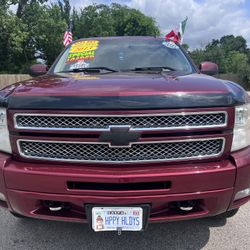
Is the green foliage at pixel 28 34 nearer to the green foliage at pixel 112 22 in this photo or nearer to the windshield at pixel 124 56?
the green foliage at pixel 112 22

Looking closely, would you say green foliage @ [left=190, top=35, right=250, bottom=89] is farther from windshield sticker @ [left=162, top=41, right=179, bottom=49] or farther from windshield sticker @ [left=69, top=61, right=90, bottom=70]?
windshield sticker @ [left=69, top=61, right=90, bottom=70]

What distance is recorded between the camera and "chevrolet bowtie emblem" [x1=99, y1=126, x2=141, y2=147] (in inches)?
106

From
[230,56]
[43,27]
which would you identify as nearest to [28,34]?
[43,27]

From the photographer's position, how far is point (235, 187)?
2.90 meters

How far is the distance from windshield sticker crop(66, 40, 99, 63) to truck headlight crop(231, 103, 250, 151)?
6.68ft

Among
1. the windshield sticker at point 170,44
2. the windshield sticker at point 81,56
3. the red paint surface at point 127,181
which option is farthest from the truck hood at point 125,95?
the windshield sticker at point 170,44

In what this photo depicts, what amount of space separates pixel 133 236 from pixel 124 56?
197 cm

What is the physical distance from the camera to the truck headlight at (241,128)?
9.58 ft

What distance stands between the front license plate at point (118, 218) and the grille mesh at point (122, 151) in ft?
1.13

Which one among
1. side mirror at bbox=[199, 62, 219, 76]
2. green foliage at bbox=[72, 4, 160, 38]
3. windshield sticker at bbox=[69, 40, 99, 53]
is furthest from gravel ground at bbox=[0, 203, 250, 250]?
green foliage at bbox=[72, 4, 160, 38]

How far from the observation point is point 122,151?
2.76 m

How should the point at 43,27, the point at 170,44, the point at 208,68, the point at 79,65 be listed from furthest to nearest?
the point at 43,27
the point at 170,44
the point at 208,68
the point at 79,65

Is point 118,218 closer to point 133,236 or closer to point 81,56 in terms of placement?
point 133,236

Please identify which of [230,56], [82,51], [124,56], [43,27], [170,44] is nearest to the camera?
[124,56]
